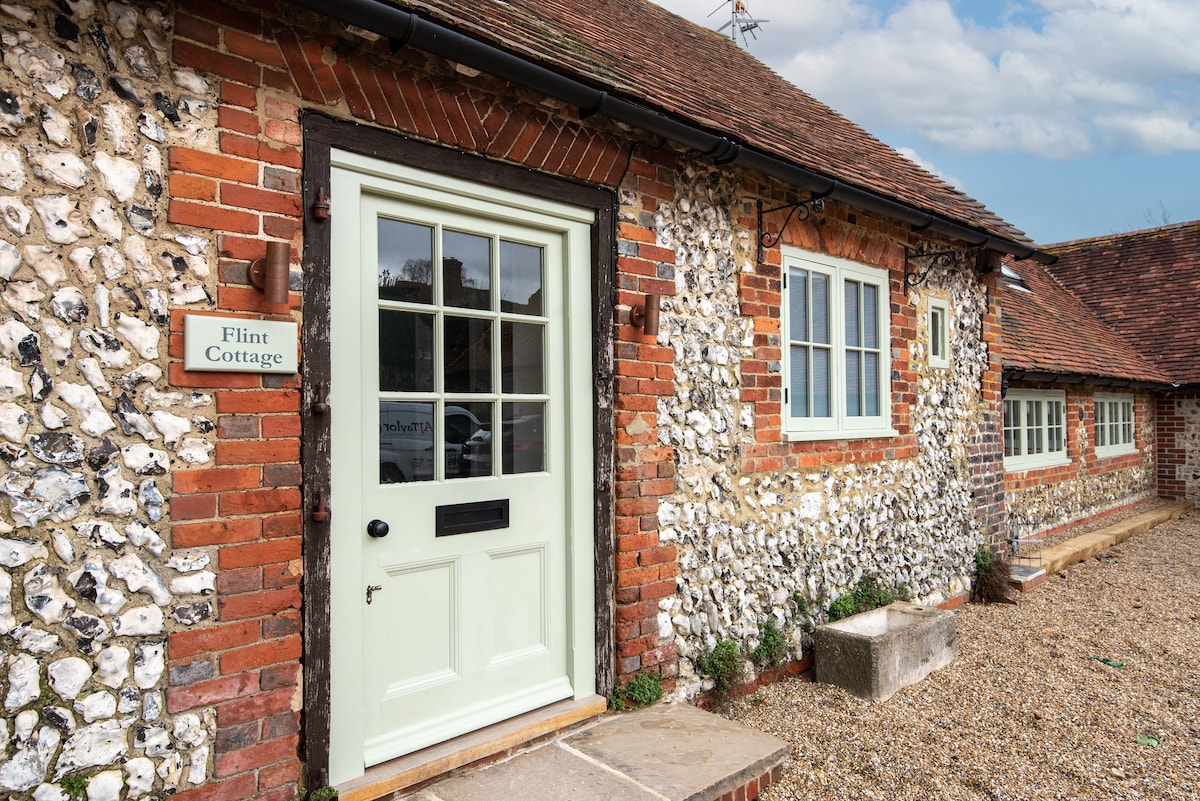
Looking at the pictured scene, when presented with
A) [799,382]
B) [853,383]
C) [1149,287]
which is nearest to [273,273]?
[799,382]

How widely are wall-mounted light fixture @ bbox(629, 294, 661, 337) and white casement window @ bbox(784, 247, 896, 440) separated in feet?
4.63

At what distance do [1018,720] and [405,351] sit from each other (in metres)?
4.07

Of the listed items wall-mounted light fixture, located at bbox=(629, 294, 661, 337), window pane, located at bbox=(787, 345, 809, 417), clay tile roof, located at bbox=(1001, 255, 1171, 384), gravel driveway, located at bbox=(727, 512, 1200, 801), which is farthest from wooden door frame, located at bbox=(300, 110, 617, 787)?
clay tile roof, located at bbox=(1001, 255, 1171, 384)

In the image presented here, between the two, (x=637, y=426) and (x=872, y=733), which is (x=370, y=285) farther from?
(x=872, y=733)

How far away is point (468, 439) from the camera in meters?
3.37

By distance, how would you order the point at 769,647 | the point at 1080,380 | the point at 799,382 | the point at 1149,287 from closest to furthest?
the point at 769,647, the point at 799,382, the point at 1080,380, the point at 1149,287

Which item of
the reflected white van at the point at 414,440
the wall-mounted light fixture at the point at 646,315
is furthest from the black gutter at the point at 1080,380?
the reflected white van at the point at 414,440

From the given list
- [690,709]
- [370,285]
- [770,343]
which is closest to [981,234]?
[770,343]

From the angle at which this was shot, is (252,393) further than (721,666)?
No

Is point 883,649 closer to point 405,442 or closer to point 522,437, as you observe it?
point 522,437

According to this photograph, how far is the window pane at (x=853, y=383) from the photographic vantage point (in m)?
5.54

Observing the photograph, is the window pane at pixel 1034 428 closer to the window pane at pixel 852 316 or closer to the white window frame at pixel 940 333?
the white window frame at pixel 940 333

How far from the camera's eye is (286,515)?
273cm

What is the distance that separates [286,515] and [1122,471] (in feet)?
46.9
